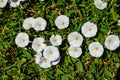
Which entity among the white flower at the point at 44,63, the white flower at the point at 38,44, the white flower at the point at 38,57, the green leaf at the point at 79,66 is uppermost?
the white flower at the point at 38,44

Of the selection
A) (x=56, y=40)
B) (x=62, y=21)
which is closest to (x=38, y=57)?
(x=56, y=40)

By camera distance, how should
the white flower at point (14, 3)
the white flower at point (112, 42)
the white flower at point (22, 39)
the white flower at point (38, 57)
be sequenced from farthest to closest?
1. the white flower at point (14, 3)
2. the white flower at point (22, 39)
3. the white flower at point (38, 57)
4. the white flower at point (112, 42)

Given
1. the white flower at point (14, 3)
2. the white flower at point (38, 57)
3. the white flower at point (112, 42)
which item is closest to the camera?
the white flower at point (112, 42)

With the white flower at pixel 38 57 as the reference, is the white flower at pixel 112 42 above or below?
above

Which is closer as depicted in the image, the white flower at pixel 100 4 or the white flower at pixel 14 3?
the white flower at pixel 100 4

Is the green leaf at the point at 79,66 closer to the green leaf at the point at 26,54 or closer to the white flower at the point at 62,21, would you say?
the white flower at the point at 62,21

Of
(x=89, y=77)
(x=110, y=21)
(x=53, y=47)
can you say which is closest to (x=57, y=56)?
(x=53, y=47)

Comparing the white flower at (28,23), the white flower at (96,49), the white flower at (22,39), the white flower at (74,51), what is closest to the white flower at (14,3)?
the white flower at (28,23)

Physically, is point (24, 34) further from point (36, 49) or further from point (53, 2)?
point (53, 2)
